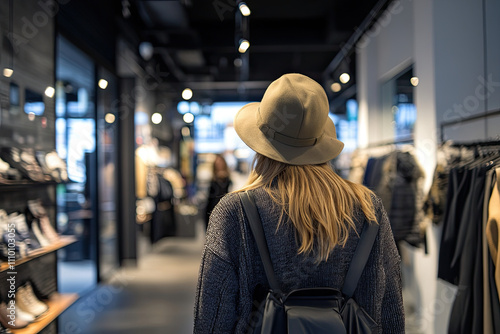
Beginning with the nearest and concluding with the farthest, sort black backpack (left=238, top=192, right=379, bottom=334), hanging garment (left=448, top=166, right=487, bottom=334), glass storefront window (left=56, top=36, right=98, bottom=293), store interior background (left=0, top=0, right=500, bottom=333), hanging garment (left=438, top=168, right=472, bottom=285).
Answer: black backpack (left=238, top=192, right=379, bottom=334)
hanging garment (left=448, top=166, right=487, bottom=334)
hanging garment (left=438, top=168, right=472, bottom=285)
store interior background (left=0, top=0, right=500, bottom=333)
glass storefront window (left=56, top=36, right=98, bottom=293)

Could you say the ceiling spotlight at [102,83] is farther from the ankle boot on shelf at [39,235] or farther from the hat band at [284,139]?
the hat band at [284,139]

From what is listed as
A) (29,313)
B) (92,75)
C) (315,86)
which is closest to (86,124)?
(92,75)

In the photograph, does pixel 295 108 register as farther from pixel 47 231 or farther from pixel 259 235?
pixel 47 231

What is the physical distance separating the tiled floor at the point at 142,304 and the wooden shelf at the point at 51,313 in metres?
0.77

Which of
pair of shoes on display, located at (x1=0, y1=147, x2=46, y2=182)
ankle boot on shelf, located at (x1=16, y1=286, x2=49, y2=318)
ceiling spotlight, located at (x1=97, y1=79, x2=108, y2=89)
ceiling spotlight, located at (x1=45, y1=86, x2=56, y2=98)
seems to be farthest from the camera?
ceiling spotlight, located at (x1=97, y1=79, x2=108, y2=89)

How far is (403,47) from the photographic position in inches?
217

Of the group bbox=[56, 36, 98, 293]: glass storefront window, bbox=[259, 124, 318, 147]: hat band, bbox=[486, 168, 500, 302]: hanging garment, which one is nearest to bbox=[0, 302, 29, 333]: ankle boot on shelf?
bbox=[56, 36, 98, 293]: glass storefront window

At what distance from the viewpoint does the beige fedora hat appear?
1.32 metres

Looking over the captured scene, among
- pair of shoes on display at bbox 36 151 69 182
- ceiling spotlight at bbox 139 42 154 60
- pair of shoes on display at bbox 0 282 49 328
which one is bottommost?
pair of shoes on display at bbox 0 282 49 328

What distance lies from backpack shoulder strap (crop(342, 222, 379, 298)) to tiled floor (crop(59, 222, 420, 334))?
9.91 feet

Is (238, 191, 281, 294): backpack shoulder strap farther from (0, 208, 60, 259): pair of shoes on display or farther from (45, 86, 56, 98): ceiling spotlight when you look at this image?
(45, 86, 56, 98): ceiling spotlight

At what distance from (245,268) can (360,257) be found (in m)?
0.31

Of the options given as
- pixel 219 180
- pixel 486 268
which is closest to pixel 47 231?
pixel 486 268

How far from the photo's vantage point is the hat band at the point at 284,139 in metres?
1.34
